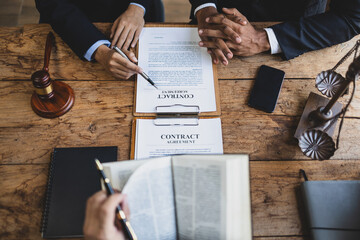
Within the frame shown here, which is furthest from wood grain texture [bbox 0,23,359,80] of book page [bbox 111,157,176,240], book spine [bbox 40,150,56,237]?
book page [bbox 111,157,176,240]

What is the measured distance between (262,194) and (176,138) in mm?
332

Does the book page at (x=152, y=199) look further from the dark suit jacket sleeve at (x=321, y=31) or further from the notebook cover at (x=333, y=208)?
the dark suit jacket sleeve at (x=321, y=31)

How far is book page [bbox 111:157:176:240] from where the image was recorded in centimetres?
67

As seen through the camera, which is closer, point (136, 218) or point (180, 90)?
point (136, 218)

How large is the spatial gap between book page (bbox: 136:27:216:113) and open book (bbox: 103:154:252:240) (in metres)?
0.29

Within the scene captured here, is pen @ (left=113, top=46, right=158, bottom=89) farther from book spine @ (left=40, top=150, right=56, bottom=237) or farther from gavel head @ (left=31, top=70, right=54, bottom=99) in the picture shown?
book spine @ (left=40, top=150, right=56, bottom=237)

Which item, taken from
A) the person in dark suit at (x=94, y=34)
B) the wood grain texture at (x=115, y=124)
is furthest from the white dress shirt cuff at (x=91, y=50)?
the wood grain texture at (x=115, y=124)

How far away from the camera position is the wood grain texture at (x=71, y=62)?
0.98 m

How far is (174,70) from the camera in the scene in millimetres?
984

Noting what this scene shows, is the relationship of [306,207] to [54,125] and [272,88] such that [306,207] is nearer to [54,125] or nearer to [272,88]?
[272,88]

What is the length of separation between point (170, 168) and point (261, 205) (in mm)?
331

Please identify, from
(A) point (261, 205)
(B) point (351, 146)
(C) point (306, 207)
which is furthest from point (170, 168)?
(B) point (351, 146)

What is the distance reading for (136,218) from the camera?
68cm

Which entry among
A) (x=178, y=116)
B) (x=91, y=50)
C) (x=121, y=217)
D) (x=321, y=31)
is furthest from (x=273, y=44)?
(x=121, y=217)
